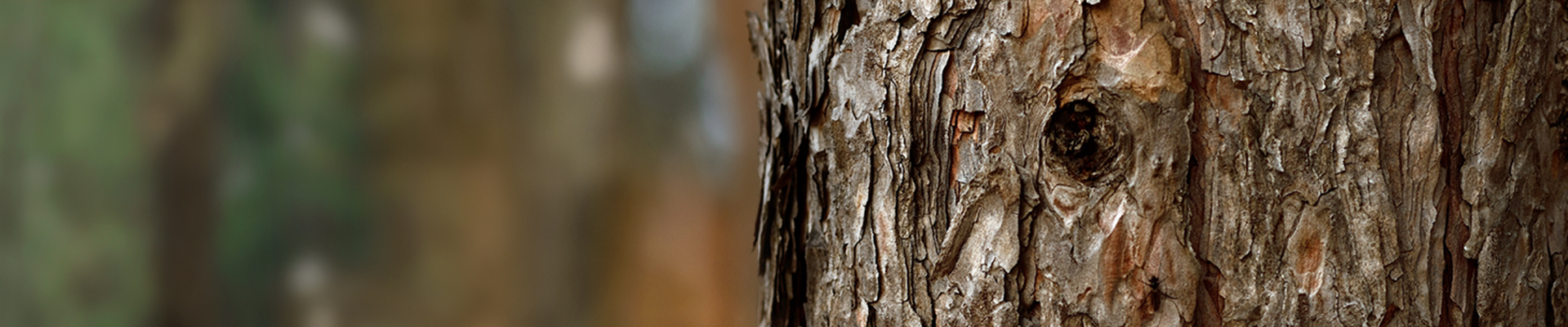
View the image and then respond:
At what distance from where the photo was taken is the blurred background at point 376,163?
49.4 inches

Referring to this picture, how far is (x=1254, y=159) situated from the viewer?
0.48 meters

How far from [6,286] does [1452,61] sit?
1.70m

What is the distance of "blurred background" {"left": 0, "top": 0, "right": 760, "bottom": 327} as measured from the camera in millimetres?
1256

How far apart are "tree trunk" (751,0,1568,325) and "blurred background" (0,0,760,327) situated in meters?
0.76

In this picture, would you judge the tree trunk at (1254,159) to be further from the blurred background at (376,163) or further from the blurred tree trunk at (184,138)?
the blurred tree trunk at (184,138)

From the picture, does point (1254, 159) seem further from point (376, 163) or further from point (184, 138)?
point (184, 138)

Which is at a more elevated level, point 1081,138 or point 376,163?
point 376,163

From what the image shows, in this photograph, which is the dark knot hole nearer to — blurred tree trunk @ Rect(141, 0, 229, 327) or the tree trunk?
the tree trunk

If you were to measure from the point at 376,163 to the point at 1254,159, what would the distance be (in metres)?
1.14

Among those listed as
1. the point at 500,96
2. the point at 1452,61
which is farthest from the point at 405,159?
the point at 1452,61

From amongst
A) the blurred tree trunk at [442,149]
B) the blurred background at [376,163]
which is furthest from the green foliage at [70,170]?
the blurred tree trunk at [442,149]

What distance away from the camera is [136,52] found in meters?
1.27

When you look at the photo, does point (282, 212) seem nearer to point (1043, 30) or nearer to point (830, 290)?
point (830, 290)

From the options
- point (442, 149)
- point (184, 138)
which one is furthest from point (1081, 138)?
point (184, 138)
